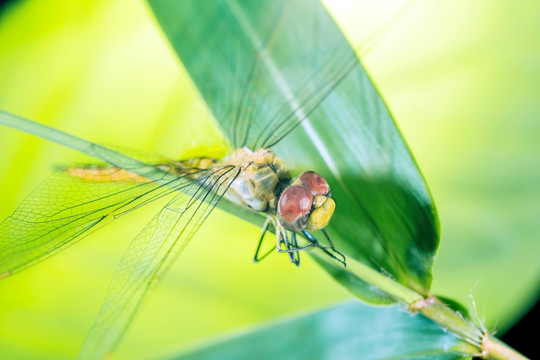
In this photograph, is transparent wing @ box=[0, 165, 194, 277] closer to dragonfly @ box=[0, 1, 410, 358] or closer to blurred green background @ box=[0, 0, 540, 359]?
dragonfly @ box=[0, 1, 410, 358]

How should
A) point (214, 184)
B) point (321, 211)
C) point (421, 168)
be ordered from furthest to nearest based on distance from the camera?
point (421, 168) → point (214, 184) → point (321, 211)

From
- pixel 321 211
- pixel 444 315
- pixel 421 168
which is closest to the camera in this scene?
pixel 444 315

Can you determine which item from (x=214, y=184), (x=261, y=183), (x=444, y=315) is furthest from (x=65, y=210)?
(x=444, y=315)

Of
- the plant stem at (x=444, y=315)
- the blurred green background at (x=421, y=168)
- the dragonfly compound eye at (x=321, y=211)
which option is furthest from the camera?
the blurred green background at (x=421, y=168)

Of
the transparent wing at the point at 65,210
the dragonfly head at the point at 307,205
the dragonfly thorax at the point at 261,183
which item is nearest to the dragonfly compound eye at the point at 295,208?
the dragonfly head at the point at 307,205

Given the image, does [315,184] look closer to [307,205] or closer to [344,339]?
[307,205]

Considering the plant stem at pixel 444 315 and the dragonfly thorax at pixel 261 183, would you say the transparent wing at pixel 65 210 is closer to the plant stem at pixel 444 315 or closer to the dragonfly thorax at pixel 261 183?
the dragonfly thorax at pixel 261 183

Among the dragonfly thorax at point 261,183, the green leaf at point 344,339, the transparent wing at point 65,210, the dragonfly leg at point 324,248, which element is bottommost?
the green leaf at point 344,339
